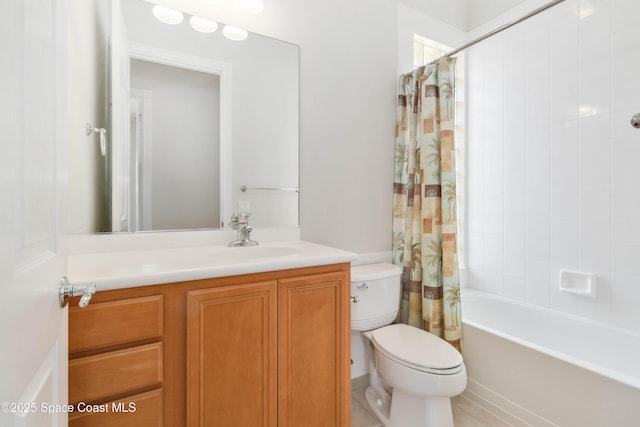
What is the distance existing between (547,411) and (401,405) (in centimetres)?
68

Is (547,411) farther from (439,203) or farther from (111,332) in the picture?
(111,332)

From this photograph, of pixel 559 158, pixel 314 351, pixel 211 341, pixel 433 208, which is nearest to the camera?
pixel 211 341

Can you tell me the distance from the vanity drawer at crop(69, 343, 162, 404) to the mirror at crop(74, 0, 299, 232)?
649 mm

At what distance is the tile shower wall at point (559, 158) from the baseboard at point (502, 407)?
762 mm

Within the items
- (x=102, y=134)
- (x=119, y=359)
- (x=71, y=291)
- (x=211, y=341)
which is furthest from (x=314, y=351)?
(x=102, y=134)

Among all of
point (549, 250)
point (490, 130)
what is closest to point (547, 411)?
point (549, 250)

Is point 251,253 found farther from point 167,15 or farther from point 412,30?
point 412,30

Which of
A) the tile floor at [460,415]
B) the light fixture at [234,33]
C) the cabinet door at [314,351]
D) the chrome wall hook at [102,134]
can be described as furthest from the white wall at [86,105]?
the tile floor at [460,415]

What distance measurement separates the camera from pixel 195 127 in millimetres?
1485

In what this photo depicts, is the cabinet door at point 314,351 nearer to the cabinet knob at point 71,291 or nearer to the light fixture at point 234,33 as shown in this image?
the cabinet knob at point 71,291

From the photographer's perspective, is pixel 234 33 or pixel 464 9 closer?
pixel 234 33

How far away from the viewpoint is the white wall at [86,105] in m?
1.07

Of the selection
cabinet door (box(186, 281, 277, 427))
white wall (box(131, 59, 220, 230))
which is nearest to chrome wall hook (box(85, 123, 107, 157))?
white wall (box(131, 59, 220, 230))

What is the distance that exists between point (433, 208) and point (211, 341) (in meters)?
1.38
